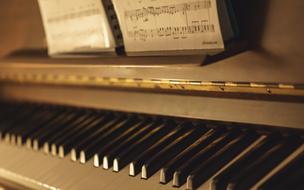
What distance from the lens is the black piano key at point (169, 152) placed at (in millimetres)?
999

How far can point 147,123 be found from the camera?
4.15 feet

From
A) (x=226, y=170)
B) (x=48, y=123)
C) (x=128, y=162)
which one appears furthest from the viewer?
(x=48, y=123)

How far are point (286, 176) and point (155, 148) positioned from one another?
0.35m

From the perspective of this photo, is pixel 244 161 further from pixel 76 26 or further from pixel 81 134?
pixel 76 26

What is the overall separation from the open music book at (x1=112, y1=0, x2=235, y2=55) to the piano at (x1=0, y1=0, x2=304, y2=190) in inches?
1.5

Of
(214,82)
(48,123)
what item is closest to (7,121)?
(48,123)

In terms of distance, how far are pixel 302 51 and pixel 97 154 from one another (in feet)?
1.82

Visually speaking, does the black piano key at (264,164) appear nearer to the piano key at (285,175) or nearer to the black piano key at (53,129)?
the piano key at (285,175)

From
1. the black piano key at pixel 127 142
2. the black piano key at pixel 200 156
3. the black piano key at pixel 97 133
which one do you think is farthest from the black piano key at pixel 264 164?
the black piano key at pixel 97 133

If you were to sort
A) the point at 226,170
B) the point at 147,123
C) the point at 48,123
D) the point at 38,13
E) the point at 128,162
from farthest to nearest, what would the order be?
the point at 38,13
the point at 48,123
the point at 147,123
the point at 128,162
the point at 226,170

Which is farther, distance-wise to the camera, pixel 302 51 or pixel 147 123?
pixel 147 123

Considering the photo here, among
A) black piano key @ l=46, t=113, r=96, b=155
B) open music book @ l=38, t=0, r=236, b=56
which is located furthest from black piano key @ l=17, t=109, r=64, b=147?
open music book @ l=38, t=0, r=236, b=56

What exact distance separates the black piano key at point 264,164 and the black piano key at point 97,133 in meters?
0.51

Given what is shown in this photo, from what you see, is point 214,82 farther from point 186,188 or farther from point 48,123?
point 48,123
